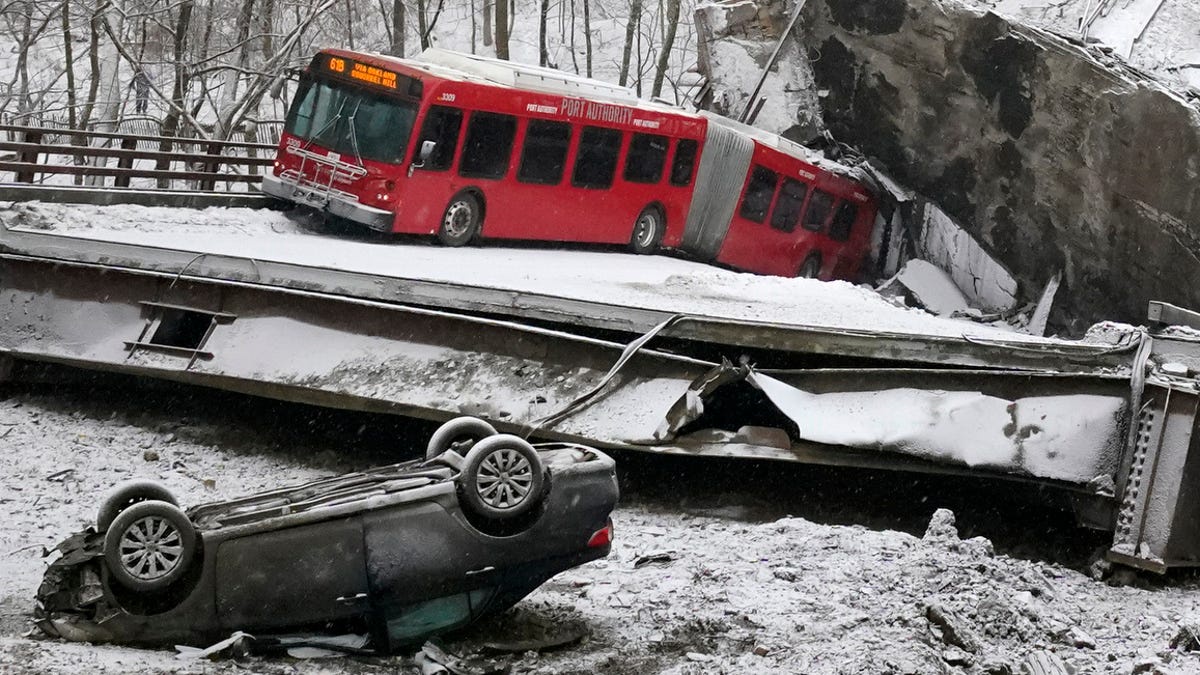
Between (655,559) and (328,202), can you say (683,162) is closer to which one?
(328,202)

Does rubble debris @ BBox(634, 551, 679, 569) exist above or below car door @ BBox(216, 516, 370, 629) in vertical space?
below

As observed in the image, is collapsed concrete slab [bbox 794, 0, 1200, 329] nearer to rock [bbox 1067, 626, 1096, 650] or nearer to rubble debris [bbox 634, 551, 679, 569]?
rock [bbox 1067, 626, 1096, 650]

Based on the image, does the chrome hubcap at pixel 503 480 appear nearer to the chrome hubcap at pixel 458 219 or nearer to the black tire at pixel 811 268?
the chrome hubcap at pixel 458 219

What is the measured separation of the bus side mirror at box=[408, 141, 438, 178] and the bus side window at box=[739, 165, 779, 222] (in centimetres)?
805

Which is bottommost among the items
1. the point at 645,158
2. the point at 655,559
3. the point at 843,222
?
the point at 655,559

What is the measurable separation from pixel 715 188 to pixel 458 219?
20.5ft

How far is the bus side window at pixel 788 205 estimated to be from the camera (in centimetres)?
2600

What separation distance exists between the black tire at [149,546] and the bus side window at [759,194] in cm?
1969

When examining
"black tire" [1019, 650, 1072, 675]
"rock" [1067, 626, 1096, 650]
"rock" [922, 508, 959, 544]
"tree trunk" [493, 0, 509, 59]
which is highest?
"tree trunk" [493, 0, 509, 59]

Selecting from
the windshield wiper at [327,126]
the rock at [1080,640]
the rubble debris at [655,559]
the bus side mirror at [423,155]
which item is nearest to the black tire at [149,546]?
the rubble debris at [655,559]

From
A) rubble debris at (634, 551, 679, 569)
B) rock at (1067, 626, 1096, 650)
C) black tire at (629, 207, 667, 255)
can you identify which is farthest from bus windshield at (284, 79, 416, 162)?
rock at (1067, 626, 1096, 650)

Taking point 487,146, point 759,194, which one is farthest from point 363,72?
point 759,194

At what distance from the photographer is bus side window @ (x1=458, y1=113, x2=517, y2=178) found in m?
19.3

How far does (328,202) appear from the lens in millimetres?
18594
